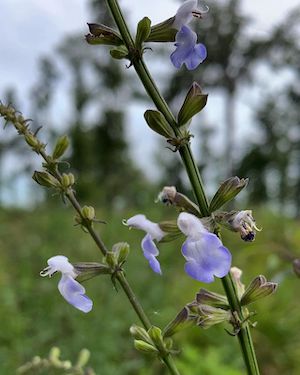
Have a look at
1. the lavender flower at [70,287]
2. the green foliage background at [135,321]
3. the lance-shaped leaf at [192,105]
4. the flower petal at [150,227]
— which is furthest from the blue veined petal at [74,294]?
the green foliage background at [135,321]

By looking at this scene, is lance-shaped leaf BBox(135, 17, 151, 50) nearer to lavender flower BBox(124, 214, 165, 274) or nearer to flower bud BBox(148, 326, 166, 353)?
lavender flower BBox(124, 214, 165, 274)

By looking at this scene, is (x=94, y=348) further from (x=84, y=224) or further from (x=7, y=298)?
(x=84, y=224)

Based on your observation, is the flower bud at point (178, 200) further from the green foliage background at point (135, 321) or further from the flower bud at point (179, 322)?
the green foliage background at point (135, 321)

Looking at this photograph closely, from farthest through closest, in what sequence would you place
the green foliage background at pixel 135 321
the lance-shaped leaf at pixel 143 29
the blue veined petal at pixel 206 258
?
the green foliage background at pixel 135 321 → the lance-shaped leaf at pixel 143 29 → the blue veined petal at pixel 206 258

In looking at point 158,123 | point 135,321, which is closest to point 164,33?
point 158,123

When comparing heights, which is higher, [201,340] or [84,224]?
[201,340]

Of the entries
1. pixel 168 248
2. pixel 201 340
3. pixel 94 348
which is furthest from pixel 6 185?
pixel 94 348

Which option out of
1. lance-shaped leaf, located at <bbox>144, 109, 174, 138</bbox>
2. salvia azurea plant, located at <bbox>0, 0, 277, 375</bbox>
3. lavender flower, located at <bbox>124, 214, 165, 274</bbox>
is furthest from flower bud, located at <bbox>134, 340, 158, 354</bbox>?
lance-shaped leaf, located at <bbox>144, 109, 174, 138</bbox>
